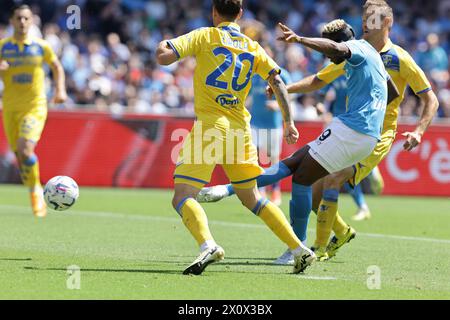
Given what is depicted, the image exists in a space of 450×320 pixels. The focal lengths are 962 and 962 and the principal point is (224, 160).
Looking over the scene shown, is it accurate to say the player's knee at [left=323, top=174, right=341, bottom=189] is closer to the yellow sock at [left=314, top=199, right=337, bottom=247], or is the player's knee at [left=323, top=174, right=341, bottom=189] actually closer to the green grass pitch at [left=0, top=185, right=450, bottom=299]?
the yellow sock at [left=314, top=199, right=337, bottom=247]

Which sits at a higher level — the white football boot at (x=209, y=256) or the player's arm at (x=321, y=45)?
the player's arm at (x=321, y=45)

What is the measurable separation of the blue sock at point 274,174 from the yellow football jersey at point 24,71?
210 inches

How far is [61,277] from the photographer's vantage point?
7637 millimetres

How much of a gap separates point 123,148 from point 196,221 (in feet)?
37.7

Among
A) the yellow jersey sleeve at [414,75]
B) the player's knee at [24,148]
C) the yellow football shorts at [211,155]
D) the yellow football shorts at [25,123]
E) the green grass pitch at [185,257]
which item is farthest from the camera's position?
the yellow football shorts at [25,123]

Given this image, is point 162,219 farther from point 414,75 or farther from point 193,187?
point 193,187

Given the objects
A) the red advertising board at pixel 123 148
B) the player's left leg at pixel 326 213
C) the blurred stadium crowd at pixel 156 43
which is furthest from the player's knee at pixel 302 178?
the blurred stadium crowd at pixel 156 43

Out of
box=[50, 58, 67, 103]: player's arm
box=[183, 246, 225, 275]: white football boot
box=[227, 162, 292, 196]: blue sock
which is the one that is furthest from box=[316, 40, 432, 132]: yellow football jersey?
box=[50, 58, 67, 103]: player's arm

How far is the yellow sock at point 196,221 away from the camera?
794 centimetres

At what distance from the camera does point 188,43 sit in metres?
7.90

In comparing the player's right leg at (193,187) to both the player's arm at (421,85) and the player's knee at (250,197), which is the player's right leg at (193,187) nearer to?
Answer: the player's knee at (250,197)
